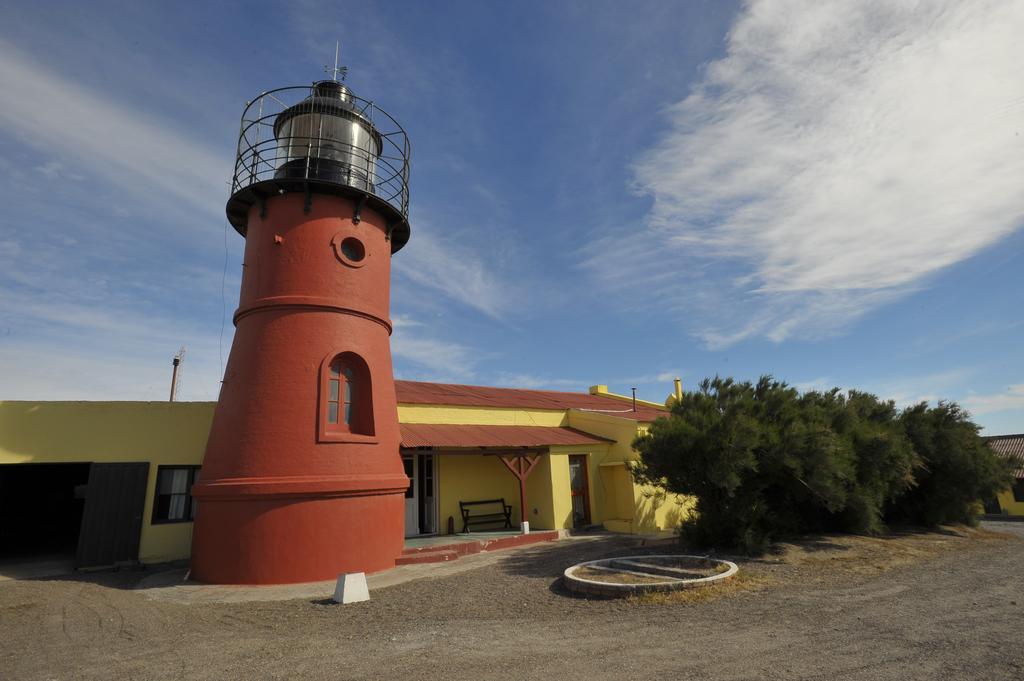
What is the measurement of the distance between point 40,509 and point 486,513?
46.7ft

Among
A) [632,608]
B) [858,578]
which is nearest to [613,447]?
[858,578]

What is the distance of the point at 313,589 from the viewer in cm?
881

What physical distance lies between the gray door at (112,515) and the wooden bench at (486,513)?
7.72m

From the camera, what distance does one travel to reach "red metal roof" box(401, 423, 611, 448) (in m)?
13.4

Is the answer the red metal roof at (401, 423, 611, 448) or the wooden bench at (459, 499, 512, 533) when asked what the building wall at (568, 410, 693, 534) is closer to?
the red metal roof at (401, 423, 611, 448)

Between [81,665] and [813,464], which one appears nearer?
[81,665]

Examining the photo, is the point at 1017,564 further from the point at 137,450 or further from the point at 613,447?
the point at 137,450

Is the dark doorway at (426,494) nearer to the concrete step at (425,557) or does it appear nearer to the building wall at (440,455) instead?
the building wall at (440,455)

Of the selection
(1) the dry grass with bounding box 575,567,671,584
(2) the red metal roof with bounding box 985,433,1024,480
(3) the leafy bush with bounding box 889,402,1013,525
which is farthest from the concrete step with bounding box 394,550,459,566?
(2) the red metal roof with bounding box 985,433,1024,480

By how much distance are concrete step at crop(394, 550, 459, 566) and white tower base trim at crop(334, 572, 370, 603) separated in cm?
282

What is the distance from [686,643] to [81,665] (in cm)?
629

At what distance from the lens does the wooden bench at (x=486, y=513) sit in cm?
1491

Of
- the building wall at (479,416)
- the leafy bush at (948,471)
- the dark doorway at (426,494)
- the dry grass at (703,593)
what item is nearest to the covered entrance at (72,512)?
the building wall at (479,416)

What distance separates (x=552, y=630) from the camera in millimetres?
6023
